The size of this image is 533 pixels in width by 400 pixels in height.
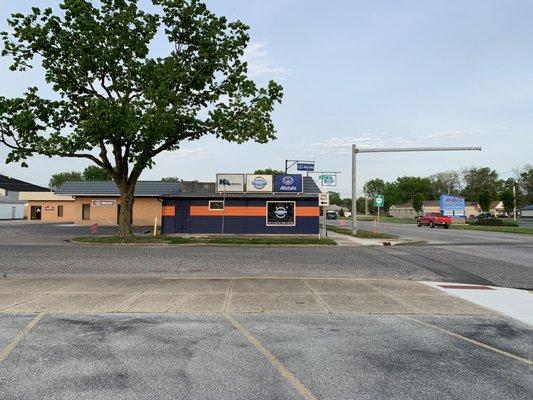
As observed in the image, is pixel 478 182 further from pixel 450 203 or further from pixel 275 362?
pixel 275 362

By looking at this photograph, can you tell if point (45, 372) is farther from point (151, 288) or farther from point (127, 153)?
point (127, 153)

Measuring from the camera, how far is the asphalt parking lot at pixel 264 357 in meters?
4.53

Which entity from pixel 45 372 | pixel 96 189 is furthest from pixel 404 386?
pixel 96 189

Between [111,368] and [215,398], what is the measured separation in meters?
1.55

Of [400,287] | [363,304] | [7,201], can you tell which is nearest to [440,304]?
[363,304]

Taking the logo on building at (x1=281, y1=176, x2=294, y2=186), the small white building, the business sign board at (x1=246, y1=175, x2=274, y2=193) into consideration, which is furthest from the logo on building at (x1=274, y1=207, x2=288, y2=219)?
the small white building

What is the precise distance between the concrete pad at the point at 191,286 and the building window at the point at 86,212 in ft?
116

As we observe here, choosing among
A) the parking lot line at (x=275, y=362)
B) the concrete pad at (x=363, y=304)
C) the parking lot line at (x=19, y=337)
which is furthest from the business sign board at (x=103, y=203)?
the parking lot line at (x=275, y=362)

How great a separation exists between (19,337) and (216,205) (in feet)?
78.9

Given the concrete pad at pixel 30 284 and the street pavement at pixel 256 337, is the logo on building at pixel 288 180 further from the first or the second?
the concrete pad at pixel 30 284

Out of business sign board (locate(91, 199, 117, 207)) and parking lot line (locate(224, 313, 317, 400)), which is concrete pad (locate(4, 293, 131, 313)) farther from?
business sign board (locate(91, 199, 117, 207))

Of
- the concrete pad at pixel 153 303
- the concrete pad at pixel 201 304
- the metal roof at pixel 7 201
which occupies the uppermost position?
the metal roof at pixel 7 201

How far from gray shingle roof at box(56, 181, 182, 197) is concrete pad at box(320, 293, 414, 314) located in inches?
1331

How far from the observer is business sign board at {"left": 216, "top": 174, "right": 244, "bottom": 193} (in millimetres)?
30047
